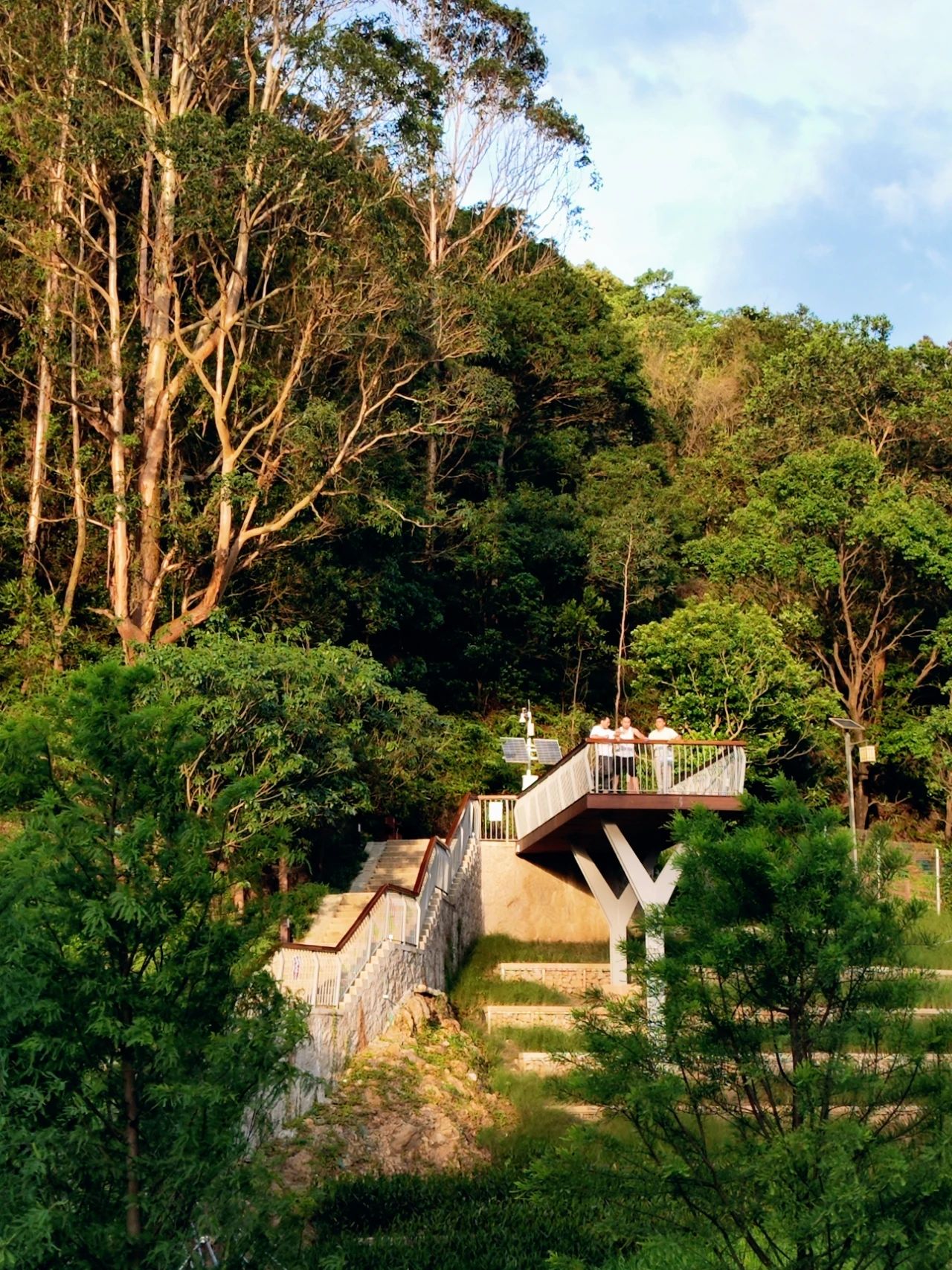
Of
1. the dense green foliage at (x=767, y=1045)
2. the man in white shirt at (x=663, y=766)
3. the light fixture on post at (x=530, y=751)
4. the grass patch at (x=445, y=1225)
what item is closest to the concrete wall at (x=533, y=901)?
the light fixture on post at (x=530, y=751)

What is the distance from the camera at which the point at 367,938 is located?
1711 centimetres

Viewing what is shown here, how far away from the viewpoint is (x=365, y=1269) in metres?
11.5

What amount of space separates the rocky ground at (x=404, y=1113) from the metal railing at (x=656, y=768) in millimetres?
4135

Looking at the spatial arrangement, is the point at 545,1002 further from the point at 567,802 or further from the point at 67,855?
the point at 67,855

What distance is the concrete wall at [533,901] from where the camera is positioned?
24688mm

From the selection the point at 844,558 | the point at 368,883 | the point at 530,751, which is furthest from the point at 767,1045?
the point at 844,558

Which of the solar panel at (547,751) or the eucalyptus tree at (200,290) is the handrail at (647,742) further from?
the eucalyptus tree at (200,290)

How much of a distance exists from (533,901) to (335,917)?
17.1ft

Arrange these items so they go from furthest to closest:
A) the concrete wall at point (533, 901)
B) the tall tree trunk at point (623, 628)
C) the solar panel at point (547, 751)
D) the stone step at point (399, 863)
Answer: the tall tree trunk at point (623, 628) < the solar panel at point (547, 751) < the concrete wall at point (533, 901) < the stone step at point (399, 863)

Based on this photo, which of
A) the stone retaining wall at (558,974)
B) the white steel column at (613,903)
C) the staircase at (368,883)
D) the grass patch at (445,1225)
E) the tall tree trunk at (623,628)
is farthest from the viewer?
the tall tree trunk at (623,628)

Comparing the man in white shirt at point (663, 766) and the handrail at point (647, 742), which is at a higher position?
the handrail at point (647, 742)

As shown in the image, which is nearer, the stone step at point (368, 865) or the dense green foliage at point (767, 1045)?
the dense green foliage at point (767, 1045)

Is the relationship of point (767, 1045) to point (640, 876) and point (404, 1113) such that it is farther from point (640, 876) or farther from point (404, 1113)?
point (640, 876)

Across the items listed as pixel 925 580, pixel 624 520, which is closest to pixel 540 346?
pixel 624 520
